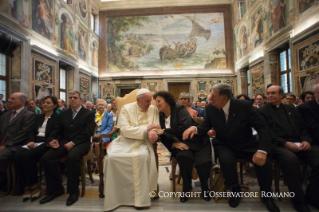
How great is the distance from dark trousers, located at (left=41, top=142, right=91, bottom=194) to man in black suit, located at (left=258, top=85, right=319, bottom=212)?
9.58 feet

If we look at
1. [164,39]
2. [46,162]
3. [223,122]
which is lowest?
[46,162]

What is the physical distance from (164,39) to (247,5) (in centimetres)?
622

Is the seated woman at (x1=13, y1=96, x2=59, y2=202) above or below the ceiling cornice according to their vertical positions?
below

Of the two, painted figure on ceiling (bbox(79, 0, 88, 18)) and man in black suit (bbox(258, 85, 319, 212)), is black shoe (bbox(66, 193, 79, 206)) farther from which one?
painted figure on ceiling (bbox(79, 0, 88, 18))

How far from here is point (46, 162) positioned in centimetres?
281

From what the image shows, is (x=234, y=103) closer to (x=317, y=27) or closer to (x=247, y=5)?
(x=317, y=27)

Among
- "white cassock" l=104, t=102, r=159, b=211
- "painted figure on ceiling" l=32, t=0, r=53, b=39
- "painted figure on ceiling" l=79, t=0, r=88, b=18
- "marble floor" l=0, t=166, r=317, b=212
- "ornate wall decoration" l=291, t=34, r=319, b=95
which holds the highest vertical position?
"painted figure on ceiling" l=79, t=0, r=88, b=18

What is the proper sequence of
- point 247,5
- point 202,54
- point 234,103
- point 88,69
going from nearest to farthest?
point 234,103 < point 247,5 < point 88,69 < point 202,54

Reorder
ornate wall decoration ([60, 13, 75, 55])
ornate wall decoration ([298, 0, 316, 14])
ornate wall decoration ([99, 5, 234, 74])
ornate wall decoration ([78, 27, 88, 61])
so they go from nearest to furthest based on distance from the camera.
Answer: ornate wall decoration ([298, 0, 316, 14]) < ornate wall decoration ([60, 13, 75, 55]) < ornate wall decoration ([78, 27, 88, 61]) < ornate wall decoration ([99, 5, 234, 74])

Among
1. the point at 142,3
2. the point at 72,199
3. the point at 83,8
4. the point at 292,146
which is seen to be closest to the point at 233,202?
the point at 292,146

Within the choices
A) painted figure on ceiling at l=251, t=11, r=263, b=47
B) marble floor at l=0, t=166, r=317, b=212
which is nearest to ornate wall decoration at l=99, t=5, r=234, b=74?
painted figure on ceiling at l=251, t=11, r=263, b=47

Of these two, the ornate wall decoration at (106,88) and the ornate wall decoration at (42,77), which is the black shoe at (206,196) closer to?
the ornate wall decoration at (42,77)

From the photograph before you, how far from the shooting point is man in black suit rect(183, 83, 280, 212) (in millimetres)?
2453

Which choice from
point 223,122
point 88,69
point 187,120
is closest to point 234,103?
point 223,122
